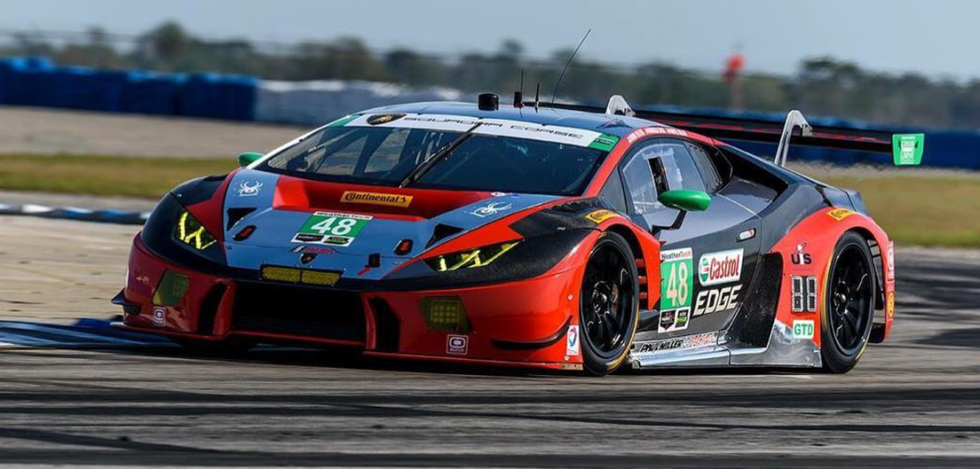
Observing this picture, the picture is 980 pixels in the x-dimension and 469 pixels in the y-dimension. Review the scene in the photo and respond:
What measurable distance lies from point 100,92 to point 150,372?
3212cm

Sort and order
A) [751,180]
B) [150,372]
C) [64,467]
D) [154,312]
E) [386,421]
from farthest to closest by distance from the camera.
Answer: [751,180] → [154,312] → [150,372] → [386,421] → [64,467]

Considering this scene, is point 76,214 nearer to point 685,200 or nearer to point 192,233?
point 192,233

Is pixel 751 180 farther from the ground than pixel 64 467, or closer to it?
farther from the ground

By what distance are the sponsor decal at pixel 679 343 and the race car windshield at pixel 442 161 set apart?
0.71m

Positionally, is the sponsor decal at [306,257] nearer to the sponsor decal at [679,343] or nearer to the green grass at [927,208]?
the sponsor decal at [679,343]

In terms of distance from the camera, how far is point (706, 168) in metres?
8.34

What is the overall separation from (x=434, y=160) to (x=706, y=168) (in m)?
1.54

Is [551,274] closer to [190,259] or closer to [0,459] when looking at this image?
[190,259]

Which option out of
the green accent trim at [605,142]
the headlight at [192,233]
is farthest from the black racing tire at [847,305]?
the headlight at [192,233]

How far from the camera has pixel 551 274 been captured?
21.5 feet

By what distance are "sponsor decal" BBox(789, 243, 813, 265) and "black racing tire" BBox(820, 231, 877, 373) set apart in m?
0.18

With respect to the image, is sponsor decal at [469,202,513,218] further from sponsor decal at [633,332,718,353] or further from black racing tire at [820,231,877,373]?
black racing tire at [820,231,877,373]

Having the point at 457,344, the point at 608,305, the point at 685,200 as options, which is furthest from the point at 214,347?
the point at 685,200

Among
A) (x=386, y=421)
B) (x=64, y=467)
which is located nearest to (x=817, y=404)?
(x=386, y=421)
